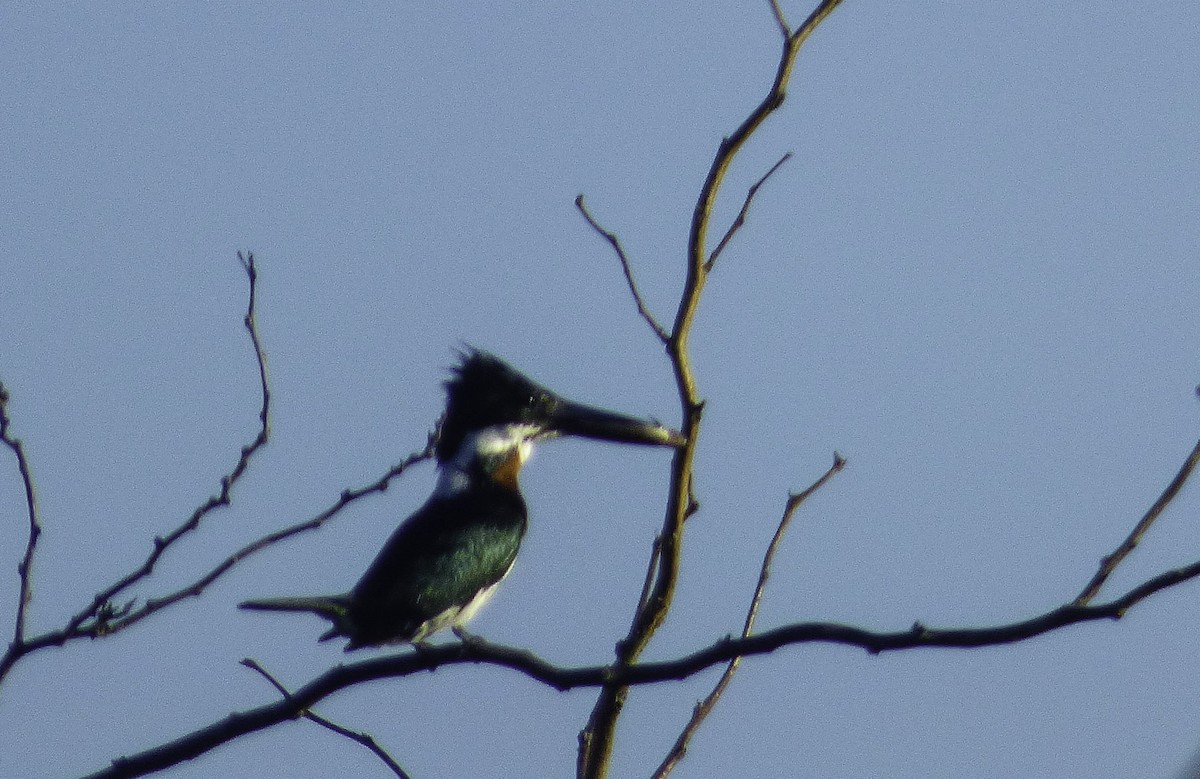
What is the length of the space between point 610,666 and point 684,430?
85 centimetres

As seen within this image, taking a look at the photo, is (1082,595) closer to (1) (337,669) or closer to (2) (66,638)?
(1) (337,669)

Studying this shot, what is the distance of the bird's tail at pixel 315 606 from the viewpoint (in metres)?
5.03

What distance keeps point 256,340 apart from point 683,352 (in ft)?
4.04

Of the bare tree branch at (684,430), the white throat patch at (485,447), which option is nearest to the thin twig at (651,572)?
the bare tree branch at (684,430)

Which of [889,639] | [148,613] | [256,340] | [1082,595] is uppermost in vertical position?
[256,340]

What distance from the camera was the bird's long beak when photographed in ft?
19.0

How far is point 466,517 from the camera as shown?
5520 mm

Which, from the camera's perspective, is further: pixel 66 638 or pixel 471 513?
pixel 471 513

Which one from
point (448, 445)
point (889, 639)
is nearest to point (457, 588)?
point (448, 445)

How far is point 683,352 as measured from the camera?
141 inches

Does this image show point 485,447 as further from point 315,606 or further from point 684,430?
point 684,430

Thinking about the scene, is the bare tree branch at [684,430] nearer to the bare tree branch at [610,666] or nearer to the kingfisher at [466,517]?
the bare tree branch at [610,666]

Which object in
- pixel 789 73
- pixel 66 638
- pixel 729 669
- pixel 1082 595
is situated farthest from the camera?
pixel 729 669

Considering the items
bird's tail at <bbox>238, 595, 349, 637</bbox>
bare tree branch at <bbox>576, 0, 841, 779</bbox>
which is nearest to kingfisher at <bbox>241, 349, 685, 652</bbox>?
bird's tail at <bbox>238, 595, 349, 637</bbox>
